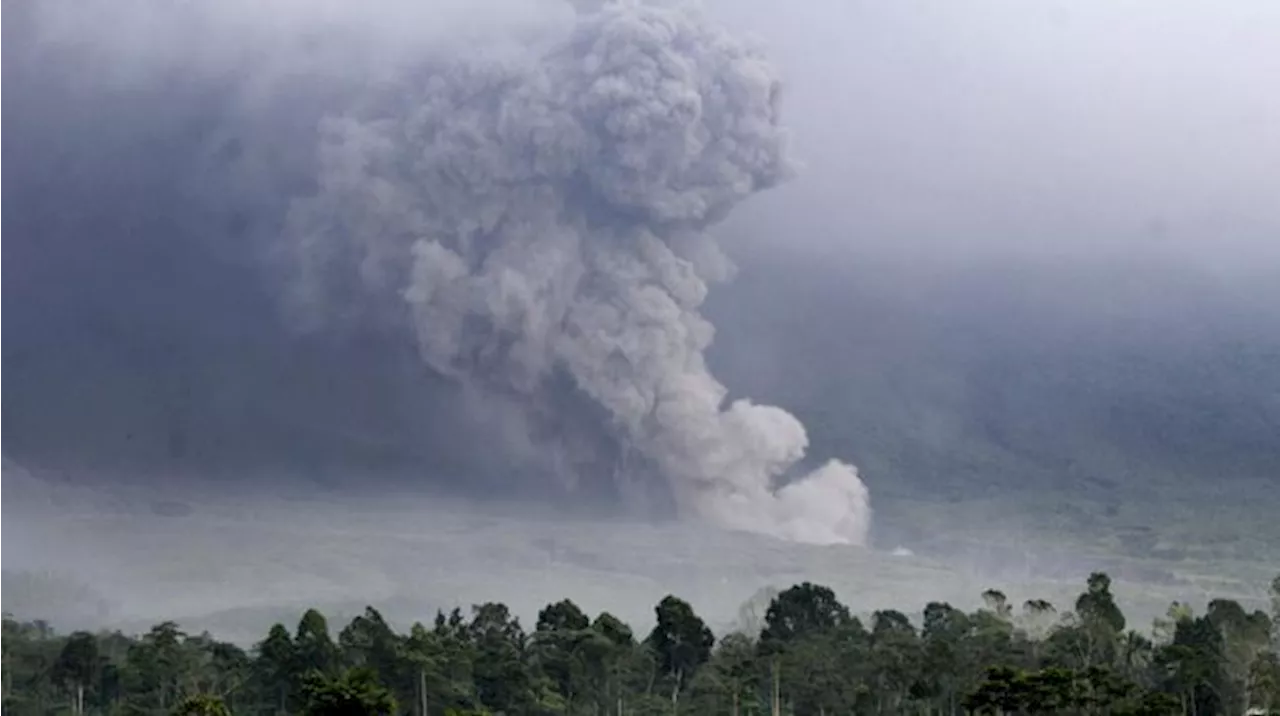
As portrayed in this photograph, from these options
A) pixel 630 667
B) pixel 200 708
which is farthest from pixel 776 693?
pixel 200 708

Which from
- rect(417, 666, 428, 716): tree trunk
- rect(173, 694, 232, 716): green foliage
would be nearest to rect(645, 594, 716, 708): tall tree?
rect(417, 666, 428, 716): tree trunk

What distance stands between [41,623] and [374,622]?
148ft

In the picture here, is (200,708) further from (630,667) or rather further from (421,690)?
(630,667)

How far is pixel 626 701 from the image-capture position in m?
75.4

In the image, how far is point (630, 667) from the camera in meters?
77.3

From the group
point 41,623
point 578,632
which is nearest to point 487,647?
point 578,632

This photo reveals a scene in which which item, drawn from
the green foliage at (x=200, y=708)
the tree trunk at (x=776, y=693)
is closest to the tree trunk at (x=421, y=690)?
the tree trunk at (x=776, y=693)

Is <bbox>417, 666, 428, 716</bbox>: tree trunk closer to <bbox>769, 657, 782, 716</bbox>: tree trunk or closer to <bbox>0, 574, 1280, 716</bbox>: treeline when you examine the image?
<bbox>0, 574, 1280, 716</bbox>: treeline

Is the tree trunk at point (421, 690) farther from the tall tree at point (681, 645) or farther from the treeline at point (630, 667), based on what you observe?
the tall tree at point (681, 645)

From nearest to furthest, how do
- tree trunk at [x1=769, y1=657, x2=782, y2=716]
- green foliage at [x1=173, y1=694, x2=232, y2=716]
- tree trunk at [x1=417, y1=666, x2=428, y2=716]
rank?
green foliage at [x1=173, y1=694, x2=232, y2=716] < tree trunk at [x1=417, y1=666, x2=428, y2=716] < tree trunk at [x1=769, y1=657, x2=782, y2=716]

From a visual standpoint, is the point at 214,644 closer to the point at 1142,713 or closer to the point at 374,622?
the point at 374,622

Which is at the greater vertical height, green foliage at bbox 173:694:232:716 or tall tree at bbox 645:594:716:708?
tall tree at bbox 645:594:716:708

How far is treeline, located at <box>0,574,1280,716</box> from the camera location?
6825 cm

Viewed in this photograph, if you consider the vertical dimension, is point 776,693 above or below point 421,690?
above
